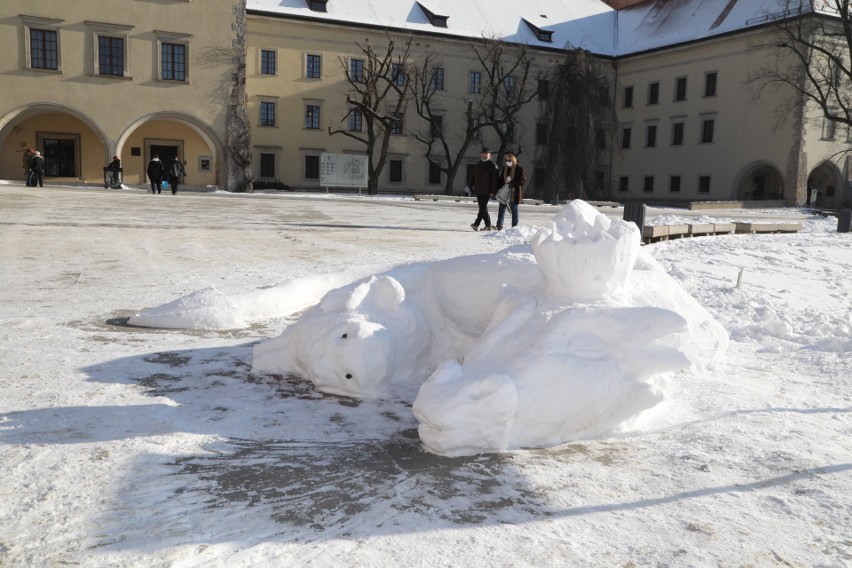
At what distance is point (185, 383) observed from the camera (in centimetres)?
448

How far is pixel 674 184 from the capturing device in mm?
42719

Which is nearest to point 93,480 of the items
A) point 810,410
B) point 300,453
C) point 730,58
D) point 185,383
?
point 300,453

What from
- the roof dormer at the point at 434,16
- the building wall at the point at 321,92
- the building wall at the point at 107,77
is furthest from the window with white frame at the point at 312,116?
the roof dormer at the point at 434,16

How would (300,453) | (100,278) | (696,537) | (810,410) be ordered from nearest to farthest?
(696,537) → (300,453) → (810,410) → (100,278)

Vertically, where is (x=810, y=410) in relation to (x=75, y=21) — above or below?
below

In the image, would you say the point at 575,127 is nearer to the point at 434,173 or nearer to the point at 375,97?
the point at 434,173

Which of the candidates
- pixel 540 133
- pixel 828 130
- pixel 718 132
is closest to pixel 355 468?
pixel 828 130

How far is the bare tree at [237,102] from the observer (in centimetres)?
3438

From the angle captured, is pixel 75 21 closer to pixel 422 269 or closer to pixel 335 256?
pixel 335 256

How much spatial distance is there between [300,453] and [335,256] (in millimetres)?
6794

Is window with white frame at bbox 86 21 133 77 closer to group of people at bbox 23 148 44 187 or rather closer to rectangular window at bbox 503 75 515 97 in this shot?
group of people at bbox 23 148 44 187

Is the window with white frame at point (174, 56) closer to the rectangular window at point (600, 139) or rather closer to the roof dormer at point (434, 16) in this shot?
the roof dormer at point (434, 16)

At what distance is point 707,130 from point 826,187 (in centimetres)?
702

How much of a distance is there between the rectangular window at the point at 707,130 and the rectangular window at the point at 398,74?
16860mm
